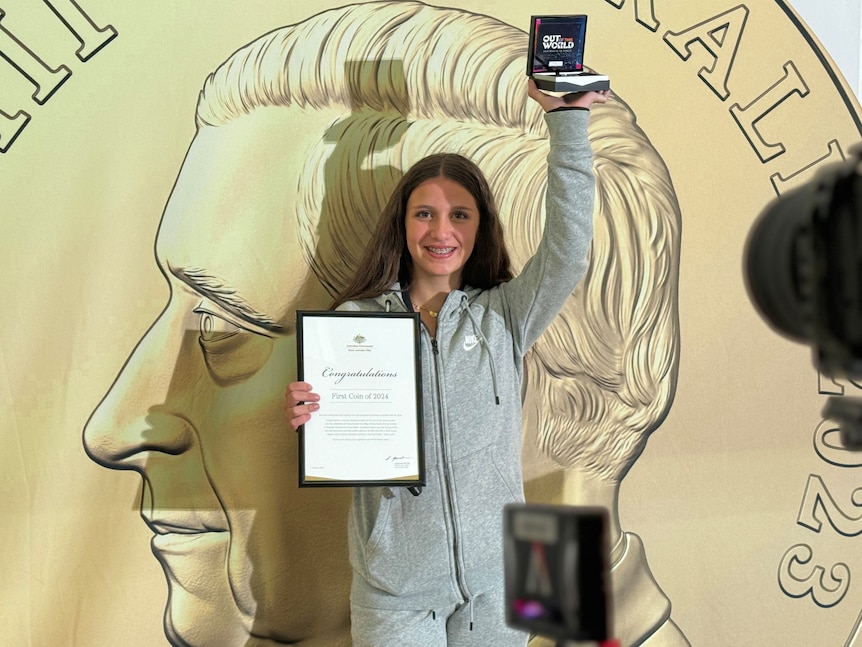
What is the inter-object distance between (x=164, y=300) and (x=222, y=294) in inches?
4.2

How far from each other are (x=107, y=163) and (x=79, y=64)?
0.19 metres

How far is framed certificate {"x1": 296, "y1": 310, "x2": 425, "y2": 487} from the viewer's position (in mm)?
1606

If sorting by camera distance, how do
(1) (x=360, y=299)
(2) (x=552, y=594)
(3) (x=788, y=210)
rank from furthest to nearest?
1. (1) (x=360, y=299)
2. (3) (x=788, y=210)
3. (2) (x=552, y=594)

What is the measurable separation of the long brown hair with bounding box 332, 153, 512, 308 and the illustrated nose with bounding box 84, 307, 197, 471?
32cm

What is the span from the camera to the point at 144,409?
179 cm

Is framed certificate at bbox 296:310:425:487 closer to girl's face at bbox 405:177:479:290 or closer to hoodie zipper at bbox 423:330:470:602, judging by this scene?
hoodie zipper at bbox 423:330:470:602

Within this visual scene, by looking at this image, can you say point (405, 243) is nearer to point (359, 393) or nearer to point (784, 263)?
point (359, 393)

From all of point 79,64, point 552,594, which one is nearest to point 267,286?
point 79,64

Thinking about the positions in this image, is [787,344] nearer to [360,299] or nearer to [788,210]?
[360,299]

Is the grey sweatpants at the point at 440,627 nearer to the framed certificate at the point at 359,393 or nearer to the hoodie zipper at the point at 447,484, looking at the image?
the hoodie zipper at the point at 447,484

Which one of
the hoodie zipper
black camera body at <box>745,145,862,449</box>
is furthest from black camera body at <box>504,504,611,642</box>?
the hoodie zipper

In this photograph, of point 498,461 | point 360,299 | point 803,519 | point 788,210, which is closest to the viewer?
point 788,210

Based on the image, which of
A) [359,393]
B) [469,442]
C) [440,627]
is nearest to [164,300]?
[359,393]

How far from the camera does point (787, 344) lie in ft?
7.05
